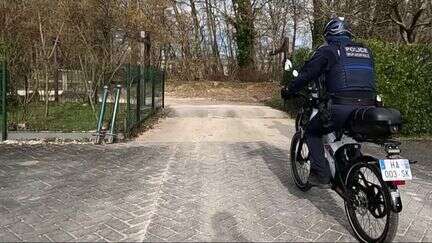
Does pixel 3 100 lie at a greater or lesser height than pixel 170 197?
greater

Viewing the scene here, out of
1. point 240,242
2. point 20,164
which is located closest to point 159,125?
point 20,164

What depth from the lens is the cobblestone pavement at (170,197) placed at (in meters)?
4.43

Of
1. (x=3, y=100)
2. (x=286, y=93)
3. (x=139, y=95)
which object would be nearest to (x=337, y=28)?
(x=286, y=93)

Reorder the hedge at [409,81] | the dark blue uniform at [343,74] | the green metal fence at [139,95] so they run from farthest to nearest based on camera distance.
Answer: the hedge at [409,81]
the green metal fence at [139,95]
the dark blue uniform at [343,74]

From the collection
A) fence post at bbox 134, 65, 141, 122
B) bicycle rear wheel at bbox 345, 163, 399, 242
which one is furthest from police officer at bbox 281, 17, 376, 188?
fence post at bbox 134, 65, 141, 122

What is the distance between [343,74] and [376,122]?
0.76 metres

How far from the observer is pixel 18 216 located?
4.83 m

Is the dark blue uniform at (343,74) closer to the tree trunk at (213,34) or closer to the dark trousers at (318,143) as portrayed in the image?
the dark trousers at (318,143)

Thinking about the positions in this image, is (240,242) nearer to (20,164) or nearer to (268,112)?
(20,164)

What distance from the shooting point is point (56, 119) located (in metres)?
12.5

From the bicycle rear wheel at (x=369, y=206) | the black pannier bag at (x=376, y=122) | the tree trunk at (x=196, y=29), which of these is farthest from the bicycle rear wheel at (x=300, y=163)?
the tree trunk at (x=196, y=29)

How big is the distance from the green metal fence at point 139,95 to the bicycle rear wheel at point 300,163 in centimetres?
485

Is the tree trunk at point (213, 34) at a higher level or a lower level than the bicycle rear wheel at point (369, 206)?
higher

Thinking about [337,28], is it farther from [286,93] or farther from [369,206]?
[369,206]
